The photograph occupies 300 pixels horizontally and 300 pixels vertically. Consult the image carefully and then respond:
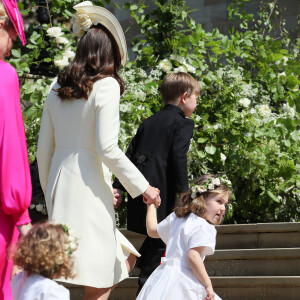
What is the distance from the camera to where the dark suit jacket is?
5.33 metres

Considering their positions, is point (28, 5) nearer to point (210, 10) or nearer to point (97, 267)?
point (210, 10)

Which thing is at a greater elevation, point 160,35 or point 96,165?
point 160,35

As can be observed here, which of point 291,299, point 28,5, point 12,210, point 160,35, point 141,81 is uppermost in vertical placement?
point 28,5

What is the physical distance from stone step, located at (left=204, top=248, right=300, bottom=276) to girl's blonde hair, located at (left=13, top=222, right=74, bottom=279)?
287cm

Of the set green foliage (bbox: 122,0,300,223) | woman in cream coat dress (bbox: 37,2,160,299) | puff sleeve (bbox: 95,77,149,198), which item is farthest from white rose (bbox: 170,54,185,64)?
puff sleeve (bbox: 95,77,149,198)

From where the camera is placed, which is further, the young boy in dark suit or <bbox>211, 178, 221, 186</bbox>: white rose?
the young boy in dark suit

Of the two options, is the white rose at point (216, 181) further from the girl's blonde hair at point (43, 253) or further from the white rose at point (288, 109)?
the white rose at point (288, 109)

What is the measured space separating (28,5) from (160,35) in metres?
2.31

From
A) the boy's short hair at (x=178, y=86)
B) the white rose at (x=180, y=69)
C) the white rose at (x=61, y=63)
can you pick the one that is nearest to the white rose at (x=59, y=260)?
the boy's short hair at (x=178, y=86)

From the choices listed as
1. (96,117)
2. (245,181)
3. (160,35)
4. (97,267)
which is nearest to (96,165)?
(96,117)

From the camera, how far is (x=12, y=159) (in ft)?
10.8

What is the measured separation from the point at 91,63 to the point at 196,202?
106 centimetres

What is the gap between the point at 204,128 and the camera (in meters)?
7.08

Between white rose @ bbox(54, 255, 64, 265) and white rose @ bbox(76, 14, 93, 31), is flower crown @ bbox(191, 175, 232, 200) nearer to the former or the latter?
white rose @ bbox(76, 14, 93, 31)
